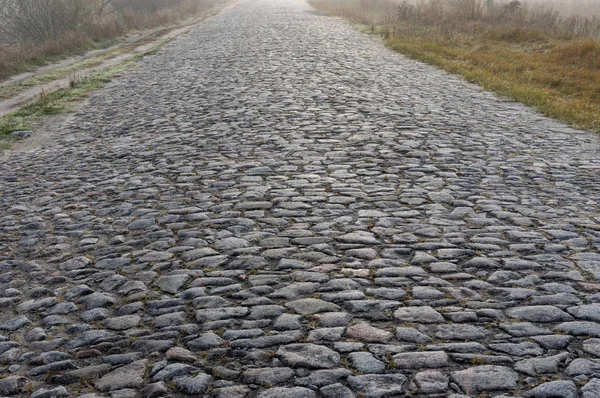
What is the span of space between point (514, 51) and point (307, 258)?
15.5m

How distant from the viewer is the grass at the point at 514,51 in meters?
11.7

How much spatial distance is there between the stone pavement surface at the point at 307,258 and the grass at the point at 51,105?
4.87 ft

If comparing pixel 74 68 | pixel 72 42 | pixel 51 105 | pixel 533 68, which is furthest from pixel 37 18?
pixel 533 68

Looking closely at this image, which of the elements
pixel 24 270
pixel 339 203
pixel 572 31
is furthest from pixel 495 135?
pixel 572 31

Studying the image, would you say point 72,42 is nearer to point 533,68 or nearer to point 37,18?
point 37,18

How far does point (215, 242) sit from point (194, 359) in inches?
70.7

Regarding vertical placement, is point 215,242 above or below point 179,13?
below

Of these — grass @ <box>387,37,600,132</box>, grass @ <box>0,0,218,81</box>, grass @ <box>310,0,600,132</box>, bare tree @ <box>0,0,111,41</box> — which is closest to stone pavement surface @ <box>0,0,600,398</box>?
grass @ <box>387,37,600,132</box>

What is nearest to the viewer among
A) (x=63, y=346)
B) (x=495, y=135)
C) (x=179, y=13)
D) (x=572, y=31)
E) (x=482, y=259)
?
(x=63, y=346)

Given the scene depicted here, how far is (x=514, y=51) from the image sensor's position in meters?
18.3

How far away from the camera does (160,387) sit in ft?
11.1

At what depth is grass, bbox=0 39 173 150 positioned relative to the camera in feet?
36.8

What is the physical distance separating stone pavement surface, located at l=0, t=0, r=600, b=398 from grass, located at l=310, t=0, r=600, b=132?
7.26 feet

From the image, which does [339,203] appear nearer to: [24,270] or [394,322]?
[394,322]
